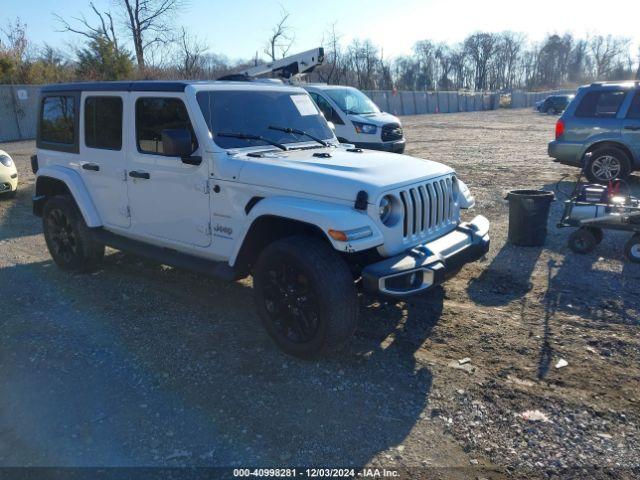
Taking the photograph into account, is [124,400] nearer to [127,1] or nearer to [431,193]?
[431,193]

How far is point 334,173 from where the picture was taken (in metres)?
3.88

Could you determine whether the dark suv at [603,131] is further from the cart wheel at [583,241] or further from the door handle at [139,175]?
the door handle at [139,175]

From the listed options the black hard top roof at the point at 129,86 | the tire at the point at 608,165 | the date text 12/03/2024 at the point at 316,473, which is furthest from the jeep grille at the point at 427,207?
the tire at the point at 608,165

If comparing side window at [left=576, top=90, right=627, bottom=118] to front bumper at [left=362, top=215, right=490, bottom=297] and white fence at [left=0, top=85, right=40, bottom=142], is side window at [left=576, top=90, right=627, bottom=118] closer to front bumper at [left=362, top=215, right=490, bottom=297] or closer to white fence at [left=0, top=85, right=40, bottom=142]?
front bumper at [left=362, top=215, right=490, bottom=297]

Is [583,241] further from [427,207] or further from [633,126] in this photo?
[633,126]

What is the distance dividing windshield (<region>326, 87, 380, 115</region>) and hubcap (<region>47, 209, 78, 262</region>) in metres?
8.59

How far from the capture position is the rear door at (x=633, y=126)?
9750mm

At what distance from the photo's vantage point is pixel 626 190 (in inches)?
387

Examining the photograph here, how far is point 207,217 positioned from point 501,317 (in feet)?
8.81

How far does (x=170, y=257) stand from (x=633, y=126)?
29.1ft

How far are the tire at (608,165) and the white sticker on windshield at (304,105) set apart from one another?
6731 mm

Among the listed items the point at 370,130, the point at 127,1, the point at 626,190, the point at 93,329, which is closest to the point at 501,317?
the point at 93,329

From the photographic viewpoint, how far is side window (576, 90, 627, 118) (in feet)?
32.6

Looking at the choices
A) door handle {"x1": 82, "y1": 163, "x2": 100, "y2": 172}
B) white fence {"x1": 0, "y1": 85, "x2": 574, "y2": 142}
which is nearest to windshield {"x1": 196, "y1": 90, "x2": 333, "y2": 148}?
door handle {"x1": 82, "y1": 163, "x2": 100, "y2": 172}
